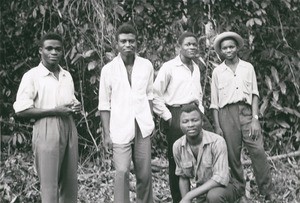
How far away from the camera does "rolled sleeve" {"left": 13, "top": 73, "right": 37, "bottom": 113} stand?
4.55 meters

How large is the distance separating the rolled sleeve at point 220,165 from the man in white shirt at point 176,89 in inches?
25.7

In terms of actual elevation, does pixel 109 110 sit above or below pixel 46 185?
above

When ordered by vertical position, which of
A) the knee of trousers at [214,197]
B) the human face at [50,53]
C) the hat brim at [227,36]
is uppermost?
the hat brim at [227,36]

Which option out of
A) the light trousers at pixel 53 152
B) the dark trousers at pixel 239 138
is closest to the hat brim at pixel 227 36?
the dark trousers at pixel 239 138

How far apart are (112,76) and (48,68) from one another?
560mm

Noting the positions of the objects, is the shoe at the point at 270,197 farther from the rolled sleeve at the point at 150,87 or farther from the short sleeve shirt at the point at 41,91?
the short sleeve shirt at the point at 41,91

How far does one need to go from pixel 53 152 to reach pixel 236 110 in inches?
75.3

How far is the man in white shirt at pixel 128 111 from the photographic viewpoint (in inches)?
192

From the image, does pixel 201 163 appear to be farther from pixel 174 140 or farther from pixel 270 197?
pixel 270 197

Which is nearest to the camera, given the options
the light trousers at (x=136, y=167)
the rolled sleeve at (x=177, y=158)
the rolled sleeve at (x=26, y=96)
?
the rolled sleeve at (x=26, y=96)

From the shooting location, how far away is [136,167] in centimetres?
498

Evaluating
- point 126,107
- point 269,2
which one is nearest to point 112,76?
point 126,107

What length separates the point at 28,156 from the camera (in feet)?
25.0

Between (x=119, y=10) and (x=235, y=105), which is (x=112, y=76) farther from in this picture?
(x=119, y=10)
